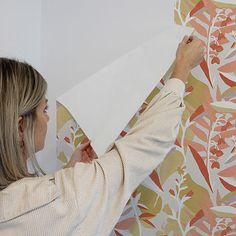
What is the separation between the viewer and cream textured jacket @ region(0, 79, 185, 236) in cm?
75

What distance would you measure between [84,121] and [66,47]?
0.94 ft

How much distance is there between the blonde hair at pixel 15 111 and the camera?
2.67 feet

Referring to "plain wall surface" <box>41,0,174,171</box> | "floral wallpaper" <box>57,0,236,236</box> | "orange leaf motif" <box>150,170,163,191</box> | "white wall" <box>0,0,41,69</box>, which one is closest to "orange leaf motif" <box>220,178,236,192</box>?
"floral wallpaper" <box>57,0,236,236</box>

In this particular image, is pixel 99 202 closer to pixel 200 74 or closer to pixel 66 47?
pixel 200 74

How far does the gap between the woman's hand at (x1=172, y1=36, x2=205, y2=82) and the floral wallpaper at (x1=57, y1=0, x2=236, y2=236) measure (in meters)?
0.04

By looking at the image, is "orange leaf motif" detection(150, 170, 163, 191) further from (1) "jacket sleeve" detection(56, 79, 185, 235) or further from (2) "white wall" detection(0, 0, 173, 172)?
(2) "white wall" detection(0, 0, 173, 172)

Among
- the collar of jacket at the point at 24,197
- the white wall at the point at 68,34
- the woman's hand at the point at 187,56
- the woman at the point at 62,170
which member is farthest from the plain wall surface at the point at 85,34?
the collar of jacket at the point at 24,197

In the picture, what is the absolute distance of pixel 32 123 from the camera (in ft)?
2.88

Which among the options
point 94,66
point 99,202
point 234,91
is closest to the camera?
point 99,202

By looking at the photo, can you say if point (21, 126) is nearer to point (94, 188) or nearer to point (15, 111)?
point (15, 111)

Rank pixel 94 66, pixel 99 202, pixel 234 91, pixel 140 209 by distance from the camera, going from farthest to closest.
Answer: pixel 94 66
pixel 140 209
pixel 234 91
pixel 99 202

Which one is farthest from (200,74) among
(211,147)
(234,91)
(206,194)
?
(206,194)

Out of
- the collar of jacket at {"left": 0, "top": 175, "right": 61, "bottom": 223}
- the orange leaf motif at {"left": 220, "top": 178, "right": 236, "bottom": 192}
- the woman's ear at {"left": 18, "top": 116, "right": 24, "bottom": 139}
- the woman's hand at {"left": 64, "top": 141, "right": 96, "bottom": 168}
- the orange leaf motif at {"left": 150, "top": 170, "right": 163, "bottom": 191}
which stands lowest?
the orange leaf motif at {"left": 150, "top": 170, "right": 163, "bottom": 191}

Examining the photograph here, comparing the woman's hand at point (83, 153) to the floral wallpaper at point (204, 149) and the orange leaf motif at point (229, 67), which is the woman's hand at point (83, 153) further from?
the orange leaf motif at point (229, 67)
